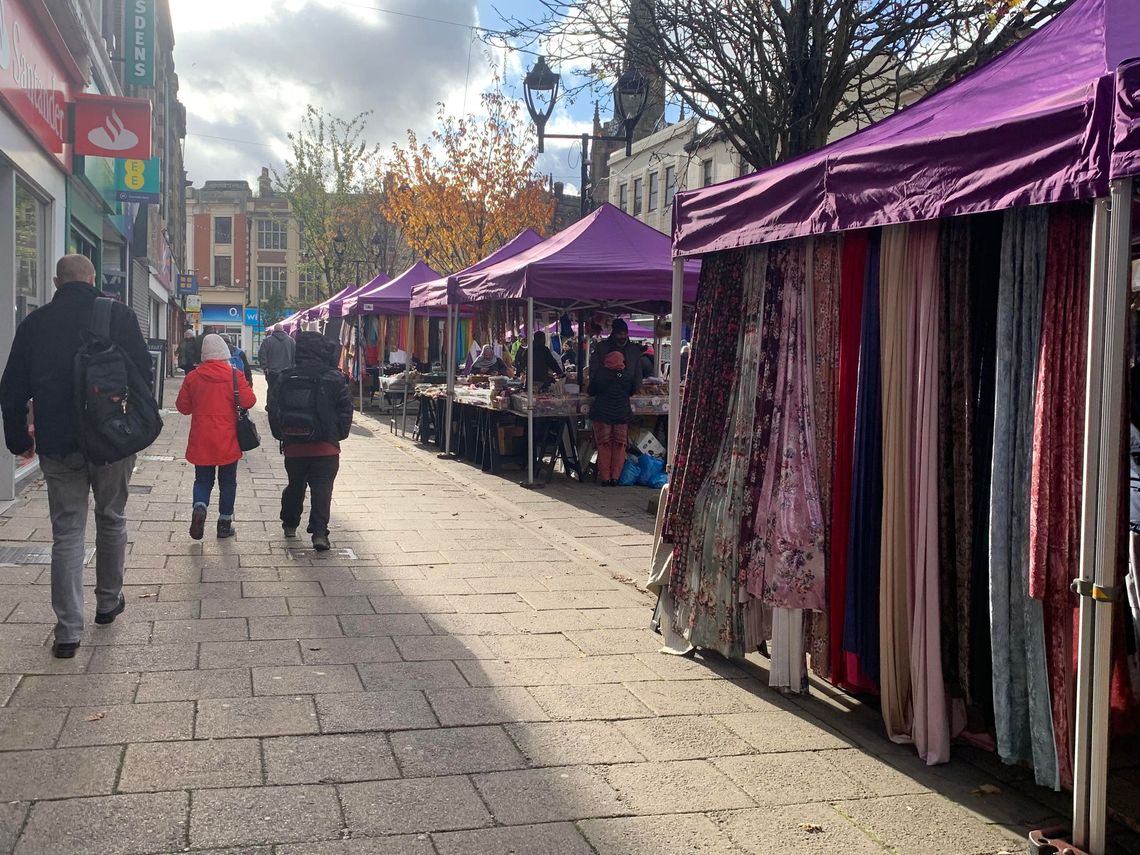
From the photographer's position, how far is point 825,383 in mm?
5004

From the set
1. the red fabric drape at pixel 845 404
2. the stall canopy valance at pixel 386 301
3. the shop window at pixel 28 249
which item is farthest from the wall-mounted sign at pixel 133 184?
the red fabric drape at pixel 845 404

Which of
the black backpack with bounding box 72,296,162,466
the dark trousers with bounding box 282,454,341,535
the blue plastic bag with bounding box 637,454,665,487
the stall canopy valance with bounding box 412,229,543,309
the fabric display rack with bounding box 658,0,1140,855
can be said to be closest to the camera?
the fabric display rack with bounding box 658,0,1140,855

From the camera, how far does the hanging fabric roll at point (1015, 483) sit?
3.88 m

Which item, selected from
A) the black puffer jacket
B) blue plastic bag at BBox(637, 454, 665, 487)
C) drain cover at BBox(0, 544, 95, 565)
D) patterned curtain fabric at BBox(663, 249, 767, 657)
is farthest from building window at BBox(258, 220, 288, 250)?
patterned curtain fabric at BBox(663, 249, 767, 657)

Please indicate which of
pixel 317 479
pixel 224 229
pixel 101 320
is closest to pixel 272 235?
pixel 224 229

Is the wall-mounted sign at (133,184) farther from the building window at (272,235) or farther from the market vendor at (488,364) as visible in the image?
the building window at (272,235)

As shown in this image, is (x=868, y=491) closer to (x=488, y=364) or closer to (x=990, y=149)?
(x=990, y=149)

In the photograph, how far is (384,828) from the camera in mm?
3584

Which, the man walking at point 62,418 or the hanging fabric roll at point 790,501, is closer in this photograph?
the hanging fabric roll at point 790,501

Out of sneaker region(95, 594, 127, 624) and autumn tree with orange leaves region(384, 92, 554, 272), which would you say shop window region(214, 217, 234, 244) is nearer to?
autumn tree with orange leaves region(384, 92, 554, 272)

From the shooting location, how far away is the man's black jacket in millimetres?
5258

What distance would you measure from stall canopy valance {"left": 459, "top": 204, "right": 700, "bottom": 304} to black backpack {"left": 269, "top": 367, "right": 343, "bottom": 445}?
3.89 metres

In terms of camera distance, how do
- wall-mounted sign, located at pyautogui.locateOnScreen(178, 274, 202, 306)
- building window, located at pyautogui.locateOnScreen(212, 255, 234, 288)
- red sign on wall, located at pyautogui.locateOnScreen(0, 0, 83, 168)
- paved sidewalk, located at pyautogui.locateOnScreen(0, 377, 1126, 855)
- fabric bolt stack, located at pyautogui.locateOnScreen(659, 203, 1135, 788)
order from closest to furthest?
paved sidewalk, located at pyautogui.locateOnScreen(0, 377, 1126, 855), fabric bolt stack, located at pyautogui.locateOnScreen(659, 203, 1135, 788), red sign on wall, located at pyautogui.locateOnScreen(0, 0, 83, 168), wall-mounted sign, located at pyautogui.locateOnScreen(178, 274, 202, 306), building window, located at pyautogui.locateOnScreen(212, 255, 234, 288)

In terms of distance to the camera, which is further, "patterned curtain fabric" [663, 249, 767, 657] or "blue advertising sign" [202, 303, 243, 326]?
"blue advertising sign" [202, 303, 243, 326]
